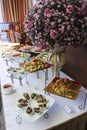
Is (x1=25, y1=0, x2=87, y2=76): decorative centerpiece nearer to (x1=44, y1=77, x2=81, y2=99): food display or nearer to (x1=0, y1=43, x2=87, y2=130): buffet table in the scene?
(x1=44, y1=77, x2=81, y2=99): food display

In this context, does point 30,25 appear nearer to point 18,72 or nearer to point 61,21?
point 61,21

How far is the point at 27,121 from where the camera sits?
765 millimetres

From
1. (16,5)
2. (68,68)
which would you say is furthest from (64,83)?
(16,5)

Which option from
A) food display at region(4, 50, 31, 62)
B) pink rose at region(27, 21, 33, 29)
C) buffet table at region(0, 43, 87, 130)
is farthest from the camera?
food display at region(4, 50, 31, 62)

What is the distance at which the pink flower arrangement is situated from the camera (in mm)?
861

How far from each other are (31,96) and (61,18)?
0.50 meters

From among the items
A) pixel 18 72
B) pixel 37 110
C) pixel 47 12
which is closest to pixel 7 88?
pixel 18 72

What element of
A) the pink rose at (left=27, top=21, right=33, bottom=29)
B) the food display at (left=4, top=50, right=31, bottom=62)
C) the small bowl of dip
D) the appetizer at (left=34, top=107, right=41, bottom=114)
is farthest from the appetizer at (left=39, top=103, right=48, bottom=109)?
the food display at (left=4, top=50, right=31, bottom=62)

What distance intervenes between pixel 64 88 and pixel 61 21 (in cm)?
40

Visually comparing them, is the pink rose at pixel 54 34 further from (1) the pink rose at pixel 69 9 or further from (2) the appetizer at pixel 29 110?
(2) the appetizer at pixel 29 110

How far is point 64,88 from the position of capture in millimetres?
910

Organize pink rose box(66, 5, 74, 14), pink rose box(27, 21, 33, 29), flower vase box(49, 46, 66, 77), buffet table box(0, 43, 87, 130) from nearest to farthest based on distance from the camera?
buffet table box(0, 43, 87, 130) → pink rose box(66, 5, 74, 14) → pink rose box(27, 21, 33, 29) → flower vase box(49, 46, 66, 77)

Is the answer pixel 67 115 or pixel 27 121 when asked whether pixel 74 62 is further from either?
pixel 27 121

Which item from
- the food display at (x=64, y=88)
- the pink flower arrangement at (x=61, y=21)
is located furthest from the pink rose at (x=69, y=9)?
the food display at (x=64, y=88)
